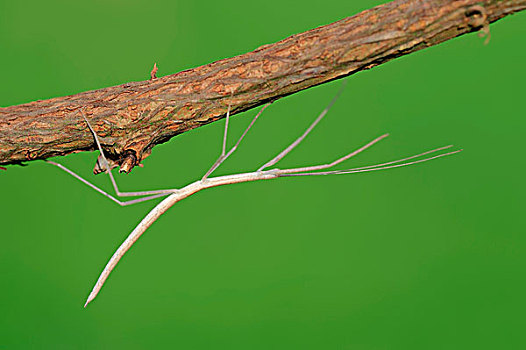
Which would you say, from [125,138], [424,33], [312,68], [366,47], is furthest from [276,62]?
[125,138]

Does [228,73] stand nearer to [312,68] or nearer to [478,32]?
[312,68]

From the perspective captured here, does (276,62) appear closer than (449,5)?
No

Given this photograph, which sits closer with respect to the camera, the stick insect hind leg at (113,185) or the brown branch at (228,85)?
the brown branch at (228,85)

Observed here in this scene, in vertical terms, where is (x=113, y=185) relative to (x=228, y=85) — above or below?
below

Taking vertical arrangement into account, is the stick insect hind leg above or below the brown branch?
below

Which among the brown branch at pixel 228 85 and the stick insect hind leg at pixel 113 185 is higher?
the brown branch at pixel 228 85

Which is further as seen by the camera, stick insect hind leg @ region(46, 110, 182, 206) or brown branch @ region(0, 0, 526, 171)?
stick insect hind leg @ region(46, 110, 182, 206)

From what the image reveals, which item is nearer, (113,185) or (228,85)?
(228,85)

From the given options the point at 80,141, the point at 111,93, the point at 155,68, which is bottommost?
the point at 80,141
